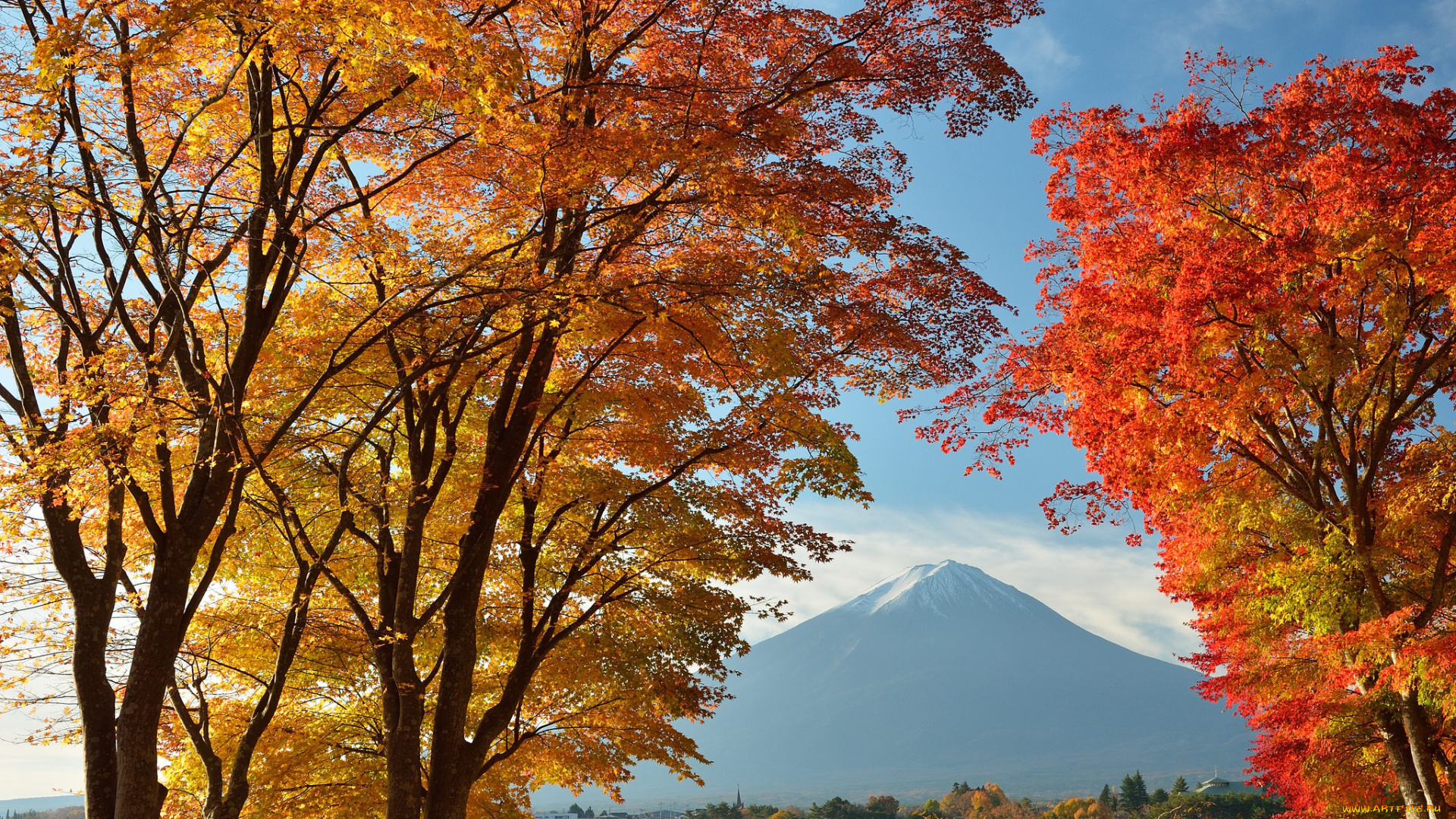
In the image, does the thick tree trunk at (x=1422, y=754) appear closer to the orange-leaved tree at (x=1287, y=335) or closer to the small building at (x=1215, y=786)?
the orange-leaved tree at (x=1287, y=335)

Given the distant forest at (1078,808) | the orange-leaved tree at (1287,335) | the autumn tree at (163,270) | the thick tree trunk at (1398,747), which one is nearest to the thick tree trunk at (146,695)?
the autumn tree at (163,270)

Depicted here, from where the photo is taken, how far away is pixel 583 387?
1082 centimetres

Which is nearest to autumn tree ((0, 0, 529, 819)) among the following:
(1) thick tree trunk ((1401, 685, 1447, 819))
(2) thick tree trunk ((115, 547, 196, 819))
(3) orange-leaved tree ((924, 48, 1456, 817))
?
(2) thick tree trunk ((115, 547, 196, 819))

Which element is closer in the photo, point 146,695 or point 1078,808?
point 146,695

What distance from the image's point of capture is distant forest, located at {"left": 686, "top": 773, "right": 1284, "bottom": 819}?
45312 millimetres

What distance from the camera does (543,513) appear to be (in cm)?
1204

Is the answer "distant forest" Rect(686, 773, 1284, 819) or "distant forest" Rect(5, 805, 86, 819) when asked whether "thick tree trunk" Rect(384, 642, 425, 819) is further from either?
"distant forest" Rect(686, 773, 1284, 819)

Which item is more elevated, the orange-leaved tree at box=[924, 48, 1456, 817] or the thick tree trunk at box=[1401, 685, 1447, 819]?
the orange-leaved tree at box=[924, 48, 1456, 817]

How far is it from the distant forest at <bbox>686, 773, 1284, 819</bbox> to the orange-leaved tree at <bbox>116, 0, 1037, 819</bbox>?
120 feet

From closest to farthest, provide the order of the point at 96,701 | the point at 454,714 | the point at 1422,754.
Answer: the point at 96,701 → the point at 454,714 → the point at 1422,754

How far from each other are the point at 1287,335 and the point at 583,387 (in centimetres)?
795

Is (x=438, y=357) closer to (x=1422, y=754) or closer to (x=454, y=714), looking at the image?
(x=454, y=714)

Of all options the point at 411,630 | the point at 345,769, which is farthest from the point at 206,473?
the point at 345,769

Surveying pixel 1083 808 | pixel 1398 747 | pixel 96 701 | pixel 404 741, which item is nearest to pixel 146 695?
pixel 96 701
